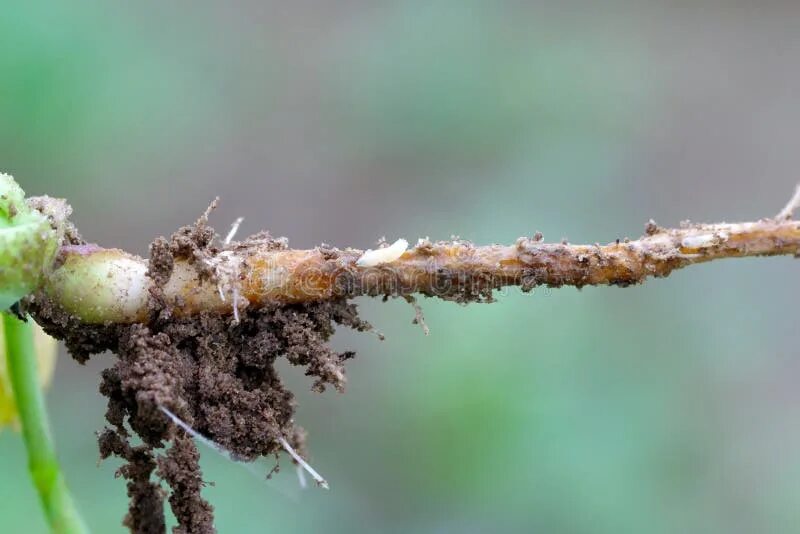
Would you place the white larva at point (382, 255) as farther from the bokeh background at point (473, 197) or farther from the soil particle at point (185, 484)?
the bokeh background at point (473, 197)

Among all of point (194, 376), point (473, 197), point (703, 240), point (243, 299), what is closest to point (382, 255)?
point (243, 299)

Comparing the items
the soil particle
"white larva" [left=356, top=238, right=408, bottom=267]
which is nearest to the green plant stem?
the soil particle

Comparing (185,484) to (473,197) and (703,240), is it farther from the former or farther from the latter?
(473,197)

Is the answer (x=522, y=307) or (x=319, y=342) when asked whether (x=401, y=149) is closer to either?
(x=522, y=307)

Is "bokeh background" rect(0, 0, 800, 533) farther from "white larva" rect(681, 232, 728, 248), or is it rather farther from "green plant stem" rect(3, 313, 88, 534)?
"white larva" rect(681, 232, 728, 248)

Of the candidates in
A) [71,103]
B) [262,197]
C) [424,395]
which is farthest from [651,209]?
[71,103]
